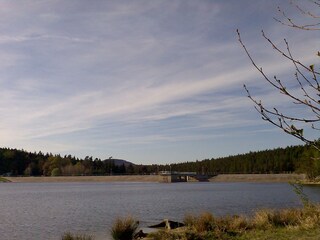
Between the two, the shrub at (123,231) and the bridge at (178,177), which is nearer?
the shrub at (123,231)

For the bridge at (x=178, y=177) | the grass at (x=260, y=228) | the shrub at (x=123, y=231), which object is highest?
the bridge at (x=178, y=177)

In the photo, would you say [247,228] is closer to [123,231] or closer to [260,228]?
[260,228]

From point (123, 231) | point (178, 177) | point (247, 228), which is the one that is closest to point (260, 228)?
point (247, 228)

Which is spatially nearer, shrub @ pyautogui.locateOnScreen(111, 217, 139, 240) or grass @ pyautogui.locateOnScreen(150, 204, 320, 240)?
grass @ pyautogui.locateOnScreen(150, 204, 320, 240)

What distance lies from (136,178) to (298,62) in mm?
194674

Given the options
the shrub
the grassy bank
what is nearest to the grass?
the grassy bank

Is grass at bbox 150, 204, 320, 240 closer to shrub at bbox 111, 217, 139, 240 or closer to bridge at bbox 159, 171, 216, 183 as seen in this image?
shrub at bbox 111, 217, 139, 240

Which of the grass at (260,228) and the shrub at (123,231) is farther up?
the grass at (260,228)

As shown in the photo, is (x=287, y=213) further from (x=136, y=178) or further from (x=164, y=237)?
(x=136, y=178)

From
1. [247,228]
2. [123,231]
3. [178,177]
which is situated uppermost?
[178,177]

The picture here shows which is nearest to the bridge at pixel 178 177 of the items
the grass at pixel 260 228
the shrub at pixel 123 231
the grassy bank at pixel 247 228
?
the grassy bank at pixel 247 228

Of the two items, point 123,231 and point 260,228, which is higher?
point 260,228

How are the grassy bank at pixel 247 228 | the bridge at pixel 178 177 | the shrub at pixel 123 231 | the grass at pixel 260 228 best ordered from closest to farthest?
the grass at pixel 260 228 < the grassy bank at pixel 247 228 < the shrub at pixel 123 231 < the bridge at pixel 178 177

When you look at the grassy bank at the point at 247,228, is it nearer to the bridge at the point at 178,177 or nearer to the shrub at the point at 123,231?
the shrub at the point at 123,231
